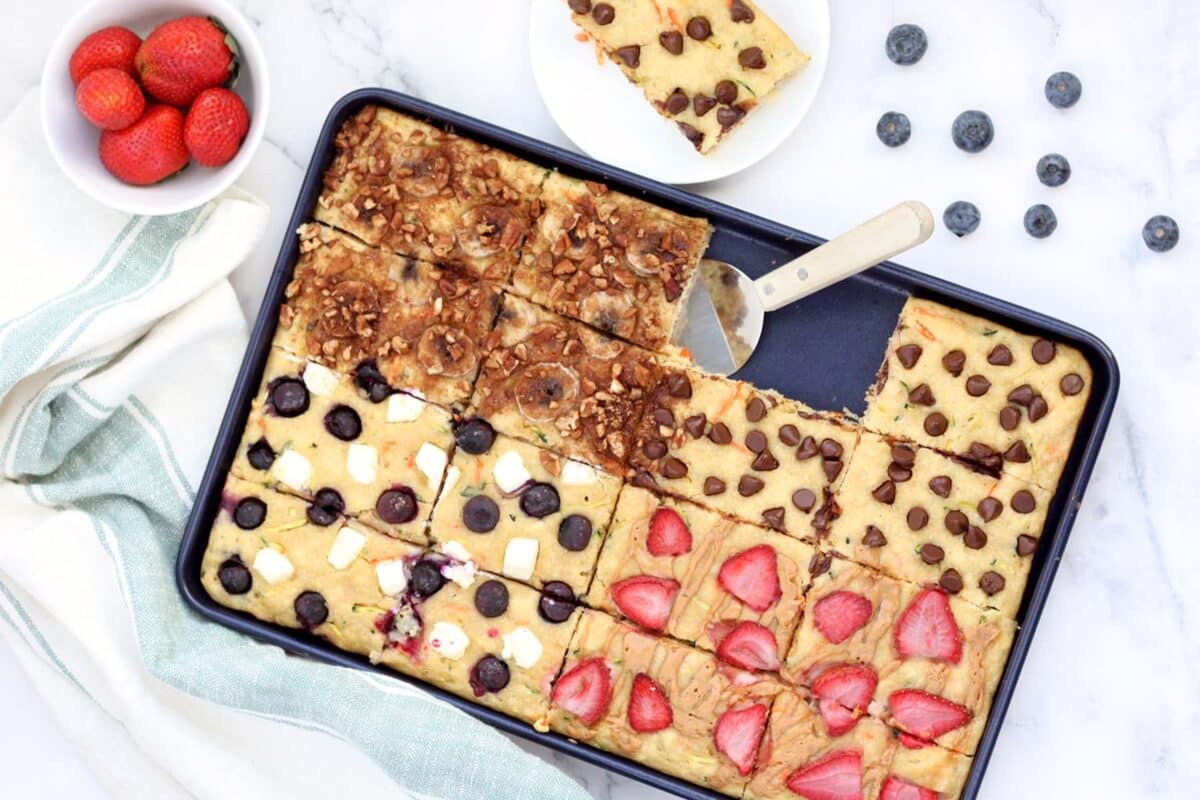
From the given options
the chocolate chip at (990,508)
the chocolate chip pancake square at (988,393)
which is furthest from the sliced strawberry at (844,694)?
the chocolate chip pancake square at (988,393)

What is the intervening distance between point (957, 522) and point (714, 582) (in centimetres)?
73

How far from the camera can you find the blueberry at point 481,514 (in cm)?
367

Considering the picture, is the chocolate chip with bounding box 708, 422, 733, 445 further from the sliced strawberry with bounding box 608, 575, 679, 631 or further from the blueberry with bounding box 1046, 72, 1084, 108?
the blueberry with bounding box 1046, 72, 1084, 108

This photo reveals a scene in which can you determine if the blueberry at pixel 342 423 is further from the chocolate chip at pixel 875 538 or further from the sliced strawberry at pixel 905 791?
the sliced strawberry at pixel 905 791

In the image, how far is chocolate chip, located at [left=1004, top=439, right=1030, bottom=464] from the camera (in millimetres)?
3615

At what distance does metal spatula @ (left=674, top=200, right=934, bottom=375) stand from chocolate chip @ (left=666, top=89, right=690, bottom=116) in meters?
0.45

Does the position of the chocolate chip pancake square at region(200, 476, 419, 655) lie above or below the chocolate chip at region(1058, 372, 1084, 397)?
below

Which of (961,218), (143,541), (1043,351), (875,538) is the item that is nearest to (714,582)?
(875,538)

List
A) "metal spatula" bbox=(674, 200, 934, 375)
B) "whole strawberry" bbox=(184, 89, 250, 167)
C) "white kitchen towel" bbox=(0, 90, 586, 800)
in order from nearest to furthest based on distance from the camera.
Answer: "metal spatula" bbox=(674, 200, 934, 375), "whole strawberry" bbox=(184, 89, 250, 167), "white kitchen towel" bbox=(0, 90, 586, 800)

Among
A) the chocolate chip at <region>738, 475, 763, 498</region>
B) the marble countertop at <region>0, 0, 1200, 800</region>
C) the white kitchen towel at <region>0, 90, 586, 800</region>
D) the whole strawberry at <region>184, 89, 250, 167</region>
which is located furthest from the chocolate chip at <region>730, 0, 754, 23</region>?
the white kitchen towel at <region>0, 90, 586, 800</region>

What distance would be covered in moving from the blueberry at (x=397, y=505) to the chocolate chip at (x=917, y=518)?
57.6 inches

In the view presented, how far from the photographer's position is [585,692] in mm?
3641

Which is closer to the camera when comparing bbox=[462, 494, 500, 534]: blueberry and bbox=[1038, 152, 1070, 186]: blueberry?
bbox=[462, 494, 500, 534]: blueberry

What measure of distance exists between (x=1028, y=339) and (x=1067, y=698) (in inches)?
47.1
